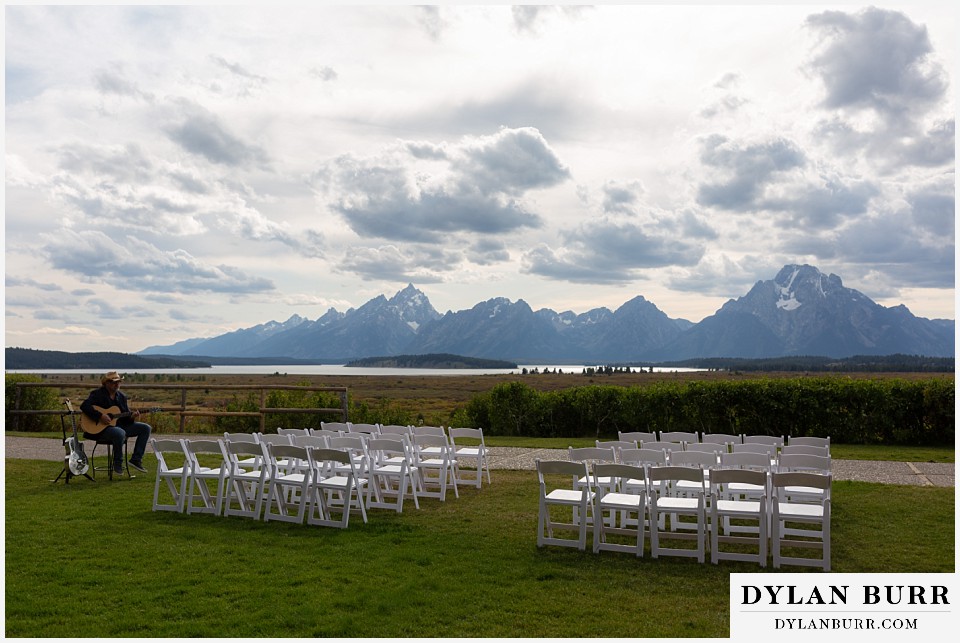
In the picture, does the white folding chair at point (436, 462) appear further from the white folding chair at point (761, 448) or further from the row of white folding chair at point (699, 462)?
the white folding chair at point (761, 448)

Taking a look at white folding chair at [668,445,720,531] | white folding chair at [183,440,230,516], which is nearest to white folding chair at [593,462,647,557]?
white folding chair at [668,445,720,531]

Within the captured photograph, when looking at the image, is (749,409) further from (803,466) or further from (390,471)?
(390,471)

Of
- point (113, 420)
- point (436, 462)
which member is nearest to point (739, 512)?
point (436, 462)

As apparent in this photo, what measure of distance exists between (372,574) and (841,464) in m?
10.4

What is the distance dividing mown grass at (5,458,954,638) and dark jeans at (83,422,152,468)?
7.34 feet

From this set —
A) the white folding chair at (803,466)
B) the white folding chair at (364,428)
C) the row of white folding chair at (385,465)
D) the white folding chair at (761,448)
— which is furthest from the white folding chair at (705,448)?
the white folding chair at (364,428)

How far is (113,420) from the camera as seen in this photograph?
1205 cm

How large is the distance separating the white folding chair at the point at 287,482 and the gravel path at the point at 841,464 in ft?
15.3

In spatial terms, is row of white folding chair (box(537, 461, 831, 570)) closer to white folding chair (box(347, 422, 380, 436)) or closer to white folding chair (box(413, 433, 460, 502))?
white folding chair (box(413, 433, 460, 502))

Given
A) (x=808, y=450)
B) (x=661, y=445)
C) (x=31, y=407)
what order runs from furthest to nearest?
(x=31, y=407) → (x=661, y=445) → (x=808, y=450)

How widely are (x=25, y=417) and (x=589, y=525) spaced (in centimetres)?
1731

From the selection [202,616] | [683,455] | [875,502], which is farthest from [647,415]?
[202,616]

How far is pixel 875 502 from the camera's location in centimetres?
994

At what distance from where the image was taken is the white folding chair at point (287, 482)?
8.40m
